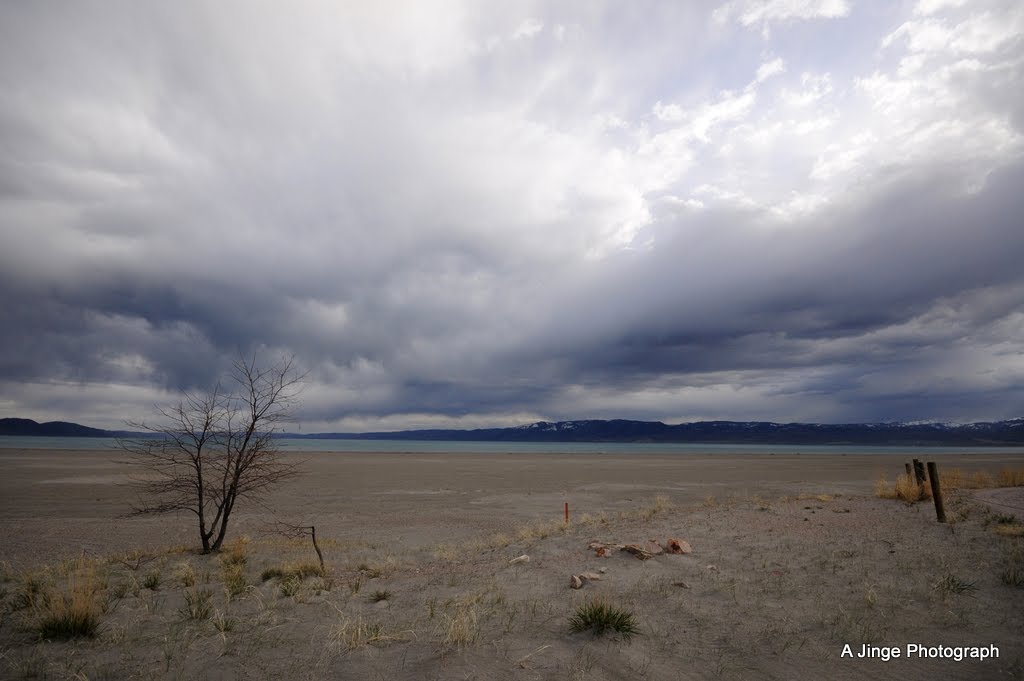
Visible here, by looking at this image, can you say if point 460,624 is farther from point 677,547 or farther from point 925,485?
point 925,485

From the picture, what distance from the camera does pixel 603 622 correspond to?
22.2 ft

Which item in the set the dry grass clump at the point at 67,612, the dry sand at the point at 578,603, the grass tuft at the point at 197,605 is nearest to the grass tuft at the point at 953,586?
the dry sand at the point at 578,603

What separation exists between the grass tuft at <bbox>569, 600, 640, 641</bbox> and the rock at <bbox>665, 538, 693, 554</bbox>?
4.26 meters

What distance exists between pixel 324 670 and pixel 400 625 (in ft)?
4.97


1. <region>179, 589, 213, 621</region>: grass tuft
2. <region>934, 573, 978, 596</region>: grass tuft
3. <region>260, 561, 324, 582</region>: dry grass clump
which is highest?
<region>934, 573, 978, 596</region>: grass tuft

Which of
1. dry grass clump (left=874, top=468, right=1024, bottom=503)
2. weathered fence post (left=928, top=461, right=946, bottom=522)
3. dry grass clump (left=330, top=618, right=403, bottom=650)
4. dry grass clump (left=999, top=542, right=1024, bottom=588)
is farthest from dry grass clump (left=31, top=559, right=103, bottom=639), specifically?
dry grass clump (left=874, top=468, right=1024, bottom=503)

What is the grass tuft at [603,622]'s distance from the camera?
6699 millimetres

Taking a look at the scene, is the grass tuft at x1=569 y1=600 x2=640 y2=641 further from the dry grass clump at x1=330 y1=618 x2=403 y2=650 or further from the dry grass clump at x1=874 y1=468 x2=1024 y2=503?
the dry grass clump at x1=874 y1=468 x2=1024 y2=503

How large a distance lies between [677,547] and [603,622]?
487 centimetres

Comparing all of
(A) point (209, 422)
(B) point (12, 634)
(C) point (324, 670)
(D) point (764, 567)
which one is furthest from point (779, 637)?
(A) point (209, 422)

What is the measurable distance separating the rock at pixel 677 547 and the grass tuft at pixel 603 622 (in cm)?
426

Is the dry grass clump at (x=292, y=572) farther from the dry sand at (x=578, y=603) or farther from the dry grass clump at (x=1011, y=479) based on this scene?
the dry grass clump at (x=1011, y=479)

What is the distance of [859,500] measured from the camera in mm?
18188

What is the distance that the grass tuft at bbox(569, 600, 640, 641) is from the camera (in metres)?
6.70
